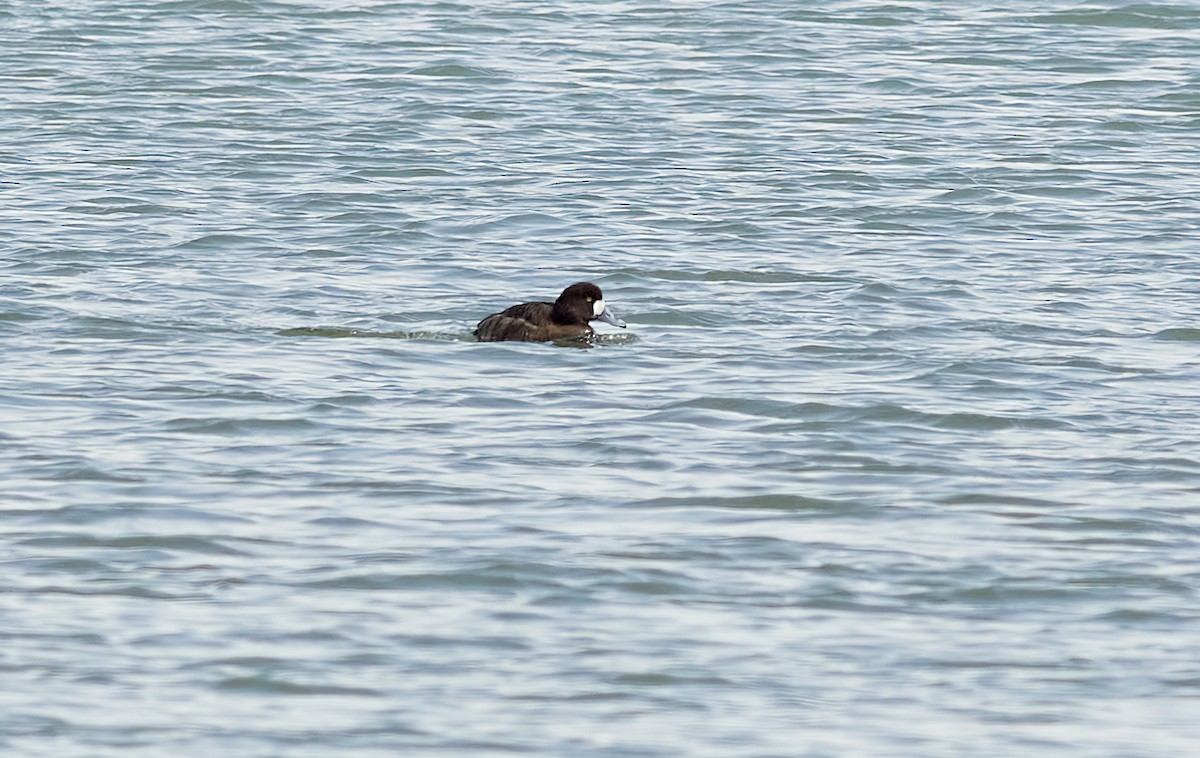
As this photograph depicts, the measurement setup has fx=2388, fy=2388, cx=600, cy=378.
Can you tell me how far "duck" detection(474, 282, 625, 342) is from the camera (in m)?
13.9

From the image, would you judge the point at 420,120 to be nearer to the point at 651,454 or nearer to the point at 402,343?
the point at 402,343

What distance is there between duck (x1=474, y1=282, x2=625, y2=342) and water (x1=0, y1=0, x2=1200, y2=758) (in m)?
0.14

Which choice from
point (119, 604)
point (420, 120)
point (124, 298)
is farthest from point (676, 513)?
point (420, 120)

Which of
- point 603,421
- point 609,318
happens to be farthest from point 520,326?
point 603,421

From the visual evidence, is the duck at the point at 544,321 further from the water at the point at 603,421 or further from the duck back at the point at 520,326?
the water at the point at 603,421

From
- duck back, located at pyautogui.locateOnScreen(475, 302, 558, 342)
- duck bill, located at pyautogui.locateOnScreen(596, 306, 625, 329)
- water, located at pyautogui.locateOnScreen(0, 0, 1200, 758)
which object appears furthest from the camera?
duck bill, located at pyautogui.locateOnScreen(596, 306, 625, 329)

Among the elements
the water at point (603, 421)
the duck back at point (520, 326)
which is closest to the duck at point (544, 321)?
the duck back at point (520, 326)

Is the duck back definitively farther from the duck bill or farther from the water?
the duck bill

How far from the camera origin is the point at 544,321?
14.0m

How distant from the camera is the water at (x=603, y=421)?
817 centimetres

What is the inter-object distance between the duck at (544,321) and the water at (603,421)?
0.45ft

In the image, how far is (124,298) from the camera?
1503 centimetres

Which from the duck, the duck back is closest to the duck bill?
the duck

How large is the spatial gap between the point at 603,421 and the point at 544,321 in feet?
6.65
